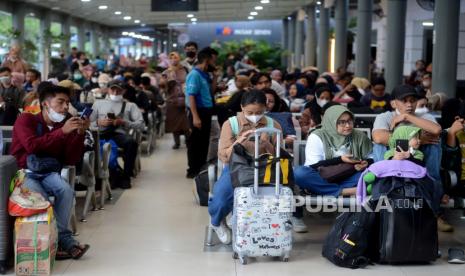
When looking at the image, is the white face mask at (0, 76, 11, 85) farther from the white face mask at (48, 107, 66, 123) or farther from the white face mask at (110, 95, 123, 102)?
the white face mask at (48, 107, 66, 123)

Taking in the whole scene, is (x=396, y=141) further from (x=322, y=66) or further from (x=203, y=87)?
(x=322, y=66)

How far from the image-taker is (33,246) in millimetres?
5902

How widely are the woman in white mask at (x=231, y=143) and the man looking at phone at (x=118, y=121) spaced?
334cm

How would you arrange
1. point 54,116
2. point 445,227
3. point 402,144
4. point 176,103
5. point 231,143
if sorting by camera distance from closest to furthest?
point 402,144 < point 54,116 < point 231,143 < point 445,227 < point 176,103

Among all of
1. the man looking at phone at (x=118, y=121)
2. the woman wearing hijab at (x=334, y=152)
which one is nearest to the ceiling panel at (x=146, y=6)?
the man looking at phone at (x=118, y=121)

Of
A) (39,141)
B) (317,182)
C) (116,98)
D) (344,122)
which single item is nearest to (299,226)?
(317,182)

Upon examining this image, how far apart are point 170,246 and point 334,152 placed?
5.64 feet

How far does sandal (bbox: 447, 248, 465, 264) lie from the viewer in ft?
21.2

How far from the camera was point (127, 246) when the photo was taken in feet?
22.9

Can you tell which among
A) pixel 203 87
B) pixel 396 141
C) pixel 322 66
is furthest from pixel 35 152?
pixel 322 66

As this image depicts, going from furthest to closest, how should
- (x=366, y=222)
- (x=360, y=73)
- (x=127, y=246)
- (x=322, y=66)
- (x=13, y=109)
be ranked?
(x=322, y=66) → (x=360, y=73) → (x=13, y=109) → (x=127, y=246) → (x=366, y=222)

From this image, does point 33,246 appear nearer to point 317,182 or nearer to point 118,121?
point 317,182

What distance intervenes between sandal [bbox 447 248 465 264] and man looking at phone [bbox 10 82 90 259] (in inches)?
119

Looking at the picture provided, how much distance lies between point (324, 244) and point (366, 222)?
0.48 metres
